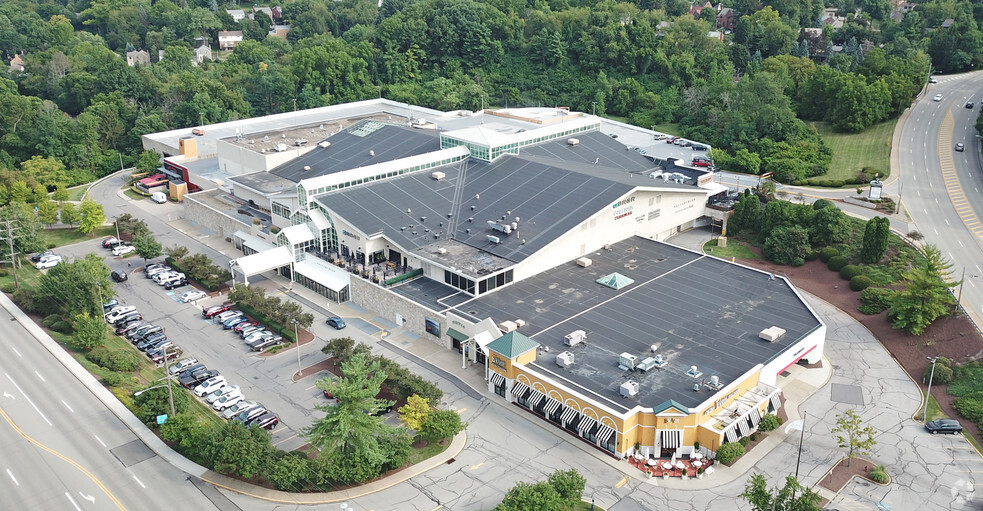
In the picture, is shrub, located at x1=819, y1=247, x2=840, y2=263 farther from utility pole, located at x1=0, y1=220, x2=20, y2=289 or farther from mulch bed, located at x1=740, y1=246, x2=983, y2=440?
utility pole, located at x1=0, y1=220, x2=20, y2=289

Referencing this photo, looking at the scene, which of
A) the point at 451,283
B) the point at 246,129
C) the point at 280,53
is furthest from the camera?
the point at 280,53

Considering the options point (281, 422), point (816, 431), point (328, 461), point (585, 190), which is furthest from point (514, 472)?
point (585, 190)

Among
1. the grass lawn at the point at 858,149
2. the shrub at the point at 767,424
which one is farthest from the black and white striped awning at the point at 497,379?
the grass lawn at the point at 858,149

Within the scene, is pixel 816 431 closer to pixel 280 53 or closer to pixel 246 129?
pixel 246 129

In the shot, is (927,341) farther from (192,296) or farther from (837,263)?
(192,296)

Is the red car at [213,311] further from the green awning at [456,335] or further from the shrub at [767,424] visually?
the shrub at [767,424]

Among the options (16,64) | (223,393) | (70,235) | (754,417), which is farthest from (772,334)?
(16,64)

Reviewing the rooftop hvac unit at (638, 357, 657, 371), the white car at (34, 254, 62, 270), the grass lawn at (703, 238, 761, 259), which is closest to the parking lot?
the white car at (34, 254, 62, 270)
